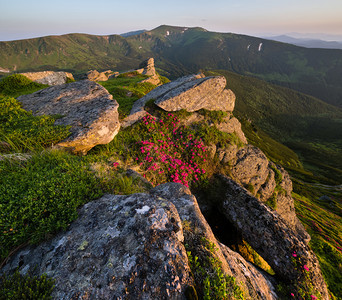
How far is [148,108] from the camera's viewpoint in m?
17.3

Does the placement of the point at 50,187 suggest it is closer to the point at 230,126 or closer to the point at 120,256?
the point at 120,256

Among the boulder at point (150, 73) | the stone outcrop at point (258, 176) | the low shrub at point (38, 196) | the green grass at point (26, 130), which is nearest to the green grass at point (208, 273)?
the low shrub at point (38, 196)

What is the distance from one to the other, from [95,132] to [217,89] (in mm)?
16349

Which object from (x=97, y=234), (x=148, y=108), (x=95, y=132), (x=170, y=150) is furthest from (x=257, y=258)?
(x=148, y=108)

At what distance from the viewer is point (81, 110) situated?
490 inches

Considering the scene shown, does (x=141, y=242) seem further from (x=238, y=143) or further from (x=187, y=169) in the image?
(x=238, y=143)

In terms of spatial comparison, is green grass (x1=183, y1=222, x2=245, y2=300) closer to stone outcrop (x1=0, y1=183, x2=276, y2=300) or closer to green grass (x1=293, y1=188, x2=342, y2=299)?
stone outcrop (x1=0, y1=183, x2=276, y2=300)

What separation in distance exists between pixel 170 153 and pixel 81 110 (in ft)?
27.4

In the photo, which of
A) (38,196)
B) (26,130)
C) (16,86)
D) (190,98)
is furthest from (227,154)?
(16,86)

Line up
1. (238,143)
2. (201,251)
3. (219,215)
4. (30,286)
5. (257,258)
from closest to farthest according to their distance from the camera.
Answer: (30,286)
(201,251)
(257,258)
(219,215)
(238,143)

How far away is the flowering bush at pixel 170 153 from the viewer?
531 inches

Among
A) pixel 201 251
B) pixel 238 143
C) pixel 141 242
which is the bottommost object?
pixel 238 143

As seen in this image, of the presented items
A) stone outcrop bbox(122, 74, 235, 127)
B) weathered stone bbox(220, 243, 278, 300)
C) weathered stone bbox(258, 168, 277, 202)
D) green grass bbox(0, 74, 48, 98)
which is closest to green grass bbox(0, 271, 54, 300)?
weathered stone bbox(220, 243, 278, 300)

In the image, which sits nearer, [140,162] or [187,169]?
[140,162]
